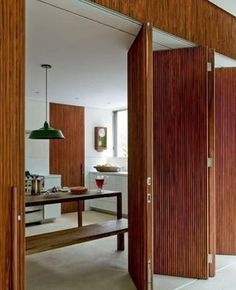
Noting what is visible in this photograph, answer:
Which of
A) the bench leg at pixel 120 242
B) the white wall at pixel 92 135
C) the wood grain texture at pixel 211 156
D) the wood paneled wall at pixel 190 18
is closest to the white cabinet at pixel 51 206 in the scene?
the white wall at pixel 92 135

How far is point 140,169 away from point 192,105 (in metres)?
0.93

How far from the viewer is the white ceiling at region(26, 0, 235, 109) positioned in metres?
2.54

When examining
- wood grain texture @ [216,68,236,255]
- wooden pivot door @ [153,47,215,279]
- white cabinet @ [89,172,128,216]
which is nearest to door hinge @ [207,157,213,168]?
wooden pivot door @ [153,47,215,279]

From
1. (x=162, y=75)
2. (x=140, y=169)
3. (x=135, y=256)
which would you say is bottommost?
(x=135, y=256)

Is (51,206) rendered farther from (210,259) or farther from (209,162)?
(209,162)

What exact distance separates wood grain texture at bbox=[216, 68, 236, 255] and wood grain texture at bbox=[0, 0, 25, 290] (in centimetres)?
272

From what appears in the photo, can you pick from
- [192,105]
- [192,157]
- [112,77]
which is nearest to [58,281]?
[192,157]

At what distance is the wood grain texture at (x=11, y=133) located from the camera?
1.80m

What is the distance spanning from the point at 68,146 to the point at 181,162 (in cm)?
411

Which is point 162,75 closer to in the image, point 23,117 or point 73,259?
point 23,117

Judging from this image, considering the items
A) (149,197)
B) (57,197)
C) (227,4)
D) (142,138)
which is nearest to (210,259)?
(149,197)

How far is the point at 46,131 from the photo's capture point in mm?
4273

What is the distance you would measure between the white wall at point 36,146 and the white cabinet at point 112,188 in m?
1.23

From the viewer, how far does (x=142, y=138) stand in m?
2.70
